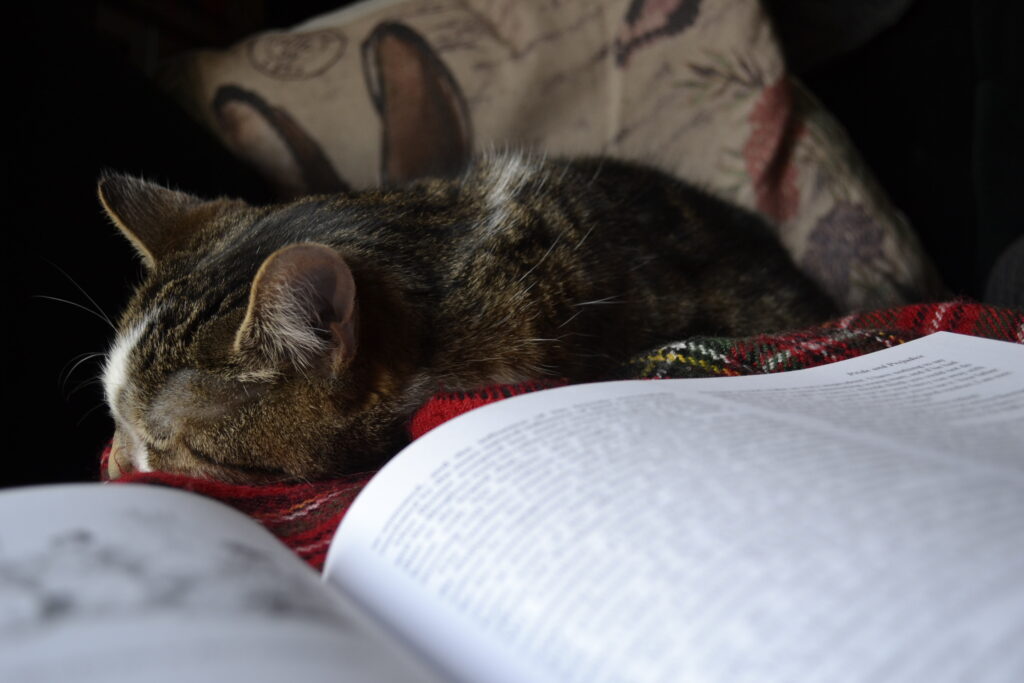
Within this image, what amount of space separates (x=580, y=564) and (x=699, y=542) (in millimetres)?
65

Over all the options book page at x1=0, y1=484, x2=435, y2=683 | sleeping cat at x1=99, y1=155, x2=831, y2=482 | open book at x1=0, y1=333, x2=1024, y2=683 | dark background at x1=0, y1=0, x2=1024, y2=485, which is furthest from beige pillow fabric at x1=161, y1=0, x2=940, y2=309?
book page at x1=0, y1=484, x2=435, y2=683

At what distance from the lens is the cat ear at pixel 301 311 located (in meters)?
0.60

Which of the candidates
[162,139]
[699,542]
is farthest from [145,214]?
[699,542]

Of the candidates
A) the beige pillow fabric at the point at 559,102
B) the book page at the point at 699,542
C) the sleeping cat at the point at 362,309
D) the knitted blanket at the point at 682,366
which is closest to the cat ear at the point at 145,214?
the sleeping cat at the point at 362,309

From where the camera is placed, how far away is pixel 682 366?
74 centimetres

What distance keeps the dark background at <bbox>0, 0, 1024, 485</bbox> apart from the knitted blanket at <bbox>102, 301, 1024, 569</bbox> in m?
0.16

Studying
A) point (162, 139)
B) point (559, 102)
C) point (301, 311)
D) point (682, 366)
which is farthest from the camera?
point (559, 102)

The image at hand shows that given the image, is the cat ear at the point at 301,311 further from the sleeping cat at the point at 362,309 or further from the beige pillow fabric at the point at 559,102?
the beige pillow fabric at the point at 559,102

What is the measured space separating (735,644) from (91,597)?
31 centimetres

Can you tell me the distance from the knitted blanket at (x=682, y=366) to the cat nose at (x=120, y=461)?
37mm

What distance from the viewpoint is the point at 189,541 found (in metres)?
0.42

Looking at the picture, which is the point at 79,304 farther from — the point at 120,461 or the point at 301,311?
the point at 301,311

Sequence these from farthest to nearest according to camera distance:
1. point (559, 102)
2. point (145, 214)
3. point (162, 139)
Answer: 1. point (559, 102)
2. point (162, 139)
3. point (145, 214)

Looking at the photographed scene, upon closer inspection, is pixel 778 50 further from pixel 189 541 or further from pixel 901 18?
pixel 189 541
